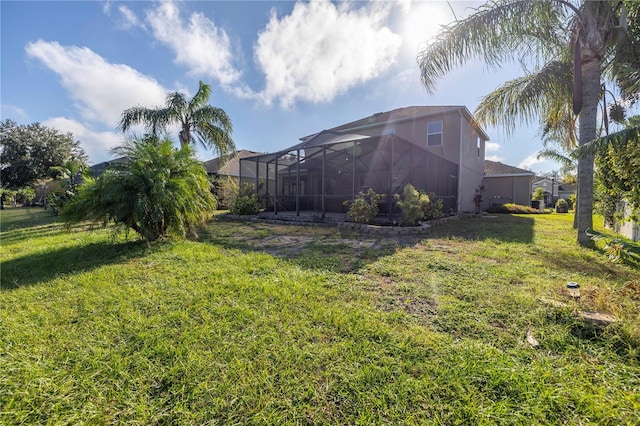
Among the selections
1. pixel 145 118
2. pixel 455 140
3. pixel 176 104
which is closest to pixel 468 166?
pixel 455 140

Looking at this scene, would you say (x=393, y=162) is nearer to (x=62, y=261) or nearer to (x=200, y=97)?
(x=200, y=97)

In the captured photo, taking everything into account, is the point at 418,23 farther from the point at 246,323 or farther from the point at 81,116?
the point at 81,116

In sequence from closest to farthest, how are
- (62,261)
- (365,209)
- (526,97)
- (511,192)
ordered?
(62,261)
(526,97)
(365,209)
(511,192)

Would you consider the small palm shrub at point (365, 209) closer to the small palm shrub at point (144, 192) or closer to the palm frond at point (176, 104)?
the small palm shrub at point (144, 192)

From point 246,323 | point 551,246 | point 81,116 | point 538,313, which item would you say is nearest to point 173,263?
point 246,323

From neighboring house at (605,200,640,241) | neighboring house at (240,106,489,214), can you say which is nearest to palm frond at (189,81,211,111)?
neighboring house at (240,106,489,214)

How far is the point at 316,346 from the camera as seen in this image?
2.01m

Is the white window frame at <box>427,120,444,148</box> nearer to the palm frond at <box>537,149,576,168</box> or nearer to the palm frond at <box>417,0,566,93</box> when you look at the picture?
the palm frond at <box>417,0,566,93</box>

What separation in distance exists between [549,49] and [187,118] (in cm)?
1277

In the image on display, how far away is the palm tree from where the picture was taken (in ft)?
35.3

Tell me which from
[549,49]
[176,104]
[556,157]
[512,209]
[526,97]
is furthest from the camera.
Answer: [512,209]

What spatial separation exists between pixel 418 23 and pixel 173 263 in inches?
310

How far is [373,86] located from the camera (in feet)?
37.4

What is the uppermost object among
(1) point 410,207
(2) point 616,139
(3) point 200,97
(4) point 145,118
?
(3) point 200,97
